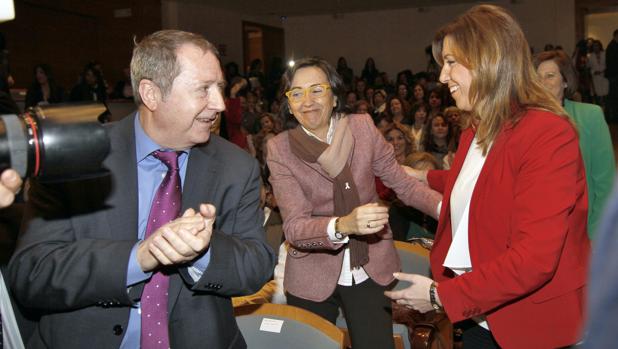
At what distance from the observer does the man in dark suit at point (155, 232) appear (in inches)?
55.9

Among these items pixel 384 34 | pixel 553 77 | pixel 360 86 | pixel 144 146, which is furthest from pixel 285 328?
pixel 384 34

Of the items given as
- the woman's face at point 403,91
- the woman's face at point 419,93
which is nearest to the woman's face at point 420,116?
the woman's face at point 419,93

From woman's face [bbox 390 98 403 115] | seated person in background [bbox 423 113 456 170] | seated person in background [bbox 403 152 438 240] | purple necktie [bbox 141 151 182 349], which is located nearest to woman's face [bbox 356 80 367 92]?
woman's face [bbox 390 98 403 115]

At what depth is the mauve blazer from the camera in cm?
245

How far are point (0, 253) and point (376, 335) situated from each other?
1501 mm

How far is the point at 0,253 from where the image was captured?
1.54 metres

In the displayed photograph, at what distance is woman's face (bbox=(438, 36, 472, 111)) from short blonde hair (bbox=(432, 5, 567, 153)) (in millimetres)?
32

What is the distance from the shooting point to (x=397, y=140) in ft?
16.9

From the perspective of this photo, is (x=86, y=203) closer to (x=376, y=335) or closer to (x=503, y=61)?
(x=503, y=61)

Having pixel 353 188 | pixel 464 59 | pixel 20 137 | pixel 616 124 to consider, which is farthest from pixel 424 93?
pixel 20 137

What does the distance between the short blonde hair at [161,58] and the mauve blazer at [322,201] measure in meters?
0.90

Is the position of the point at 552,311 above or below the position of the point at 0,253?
below

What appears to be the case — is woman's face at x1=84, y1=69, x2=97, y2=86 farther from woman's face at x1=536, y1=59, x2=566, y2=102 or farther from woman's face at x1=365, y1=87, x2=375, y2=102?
woman's face at x1=536, y1=59, x2=566, y2=102

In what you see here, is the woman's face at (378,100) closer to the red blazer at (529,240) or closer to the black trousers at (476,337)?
the black trousers at (476,337)
